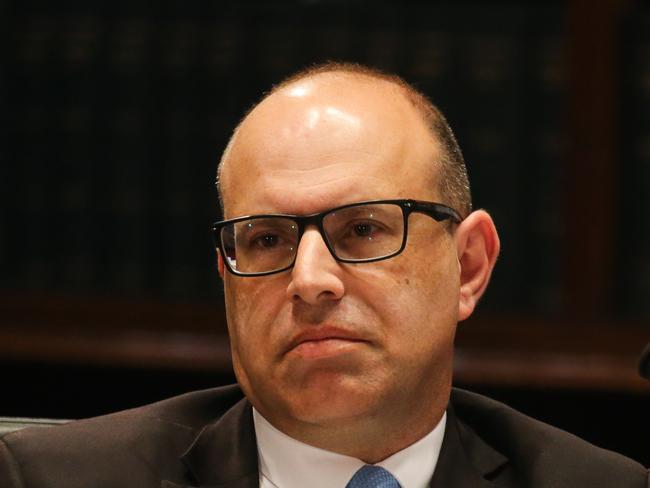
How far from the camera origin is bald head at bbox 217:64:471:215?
1697 millimetres

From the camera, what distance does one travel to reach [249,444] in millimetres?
1786

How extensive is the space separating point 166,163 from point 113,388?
656 mm

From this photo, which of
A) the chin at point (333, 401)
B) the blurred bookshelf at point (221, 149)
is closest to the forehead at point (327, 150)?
the chin at point (333, 401)

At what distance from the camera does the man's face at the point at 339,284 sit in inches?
62.7

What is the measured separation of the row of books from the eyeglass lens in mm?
1785

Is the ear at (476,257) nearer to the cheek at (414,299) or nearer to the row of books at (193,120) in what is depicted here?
the cheek at (414,299)

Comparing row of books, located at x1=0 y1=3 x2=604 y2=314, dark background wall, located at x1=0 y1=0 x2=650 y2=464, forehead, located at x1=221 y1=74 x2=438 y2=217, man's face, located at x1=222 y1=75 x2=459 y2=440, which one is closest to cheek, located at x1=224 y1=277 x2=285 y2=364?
man's face, located at x1=222 y1=75 x2=459 y2=440

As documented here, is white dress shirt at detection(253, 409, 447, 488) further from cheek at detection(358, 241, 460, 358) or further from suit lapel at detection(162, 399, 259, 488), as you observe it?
cheek at detection(358, 241, 460, 358)

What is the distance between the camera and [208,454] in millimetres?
1784

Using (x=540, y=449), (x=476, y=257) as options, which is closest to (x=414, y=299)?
(x=476, y=257)

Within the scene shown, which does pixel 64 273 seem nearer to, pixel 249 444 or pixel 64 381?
pixel 64 381

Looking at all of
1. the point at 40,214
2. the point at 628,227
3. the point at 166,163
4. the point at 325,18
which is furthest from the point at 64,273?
the point at 628,227

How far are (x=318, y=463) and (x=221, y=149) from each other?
6.21 feet

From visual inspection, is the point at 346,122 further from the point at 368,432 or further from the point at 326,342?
the point at 368,432
